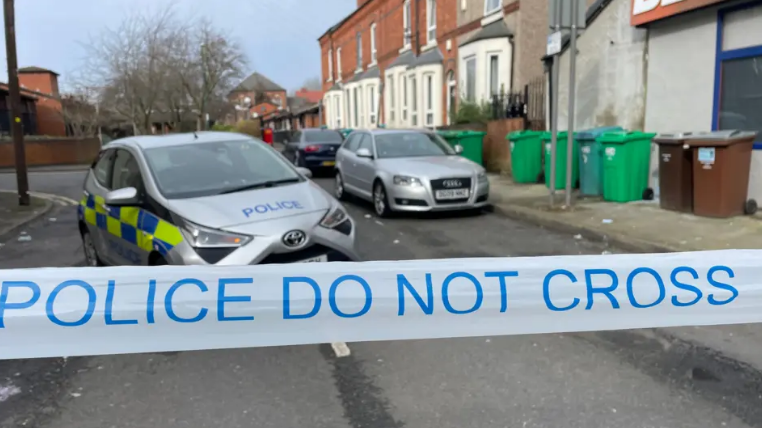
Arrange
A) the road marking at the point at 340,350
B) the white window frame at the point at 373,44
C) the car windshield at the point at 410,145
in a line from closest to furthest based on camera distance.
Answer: the road marking at the point at 340,350
the car windshield at the point at 410,145
the white window frame at the point at 373,44

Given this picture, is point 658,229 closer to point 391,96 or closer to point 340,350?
point 340,350

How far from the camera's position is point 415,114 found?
25797 millimetres

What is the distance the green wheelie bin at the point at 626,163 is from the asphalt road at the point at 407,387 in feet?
19.7

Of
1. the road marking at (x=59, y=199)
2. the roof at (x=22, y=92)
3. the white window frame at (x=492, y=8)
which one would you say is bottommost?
the road marking at (x=59, y=199)

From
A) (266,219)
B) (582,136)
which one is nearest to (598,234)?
(582,136)

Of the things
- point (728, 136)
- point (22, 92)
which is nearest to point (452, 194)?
point (728, 136)

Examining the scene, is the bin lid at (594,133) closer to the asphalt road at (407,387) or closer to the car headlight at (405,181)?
the car headlight at (405,181)

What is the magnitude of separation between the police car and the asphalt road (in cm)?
81

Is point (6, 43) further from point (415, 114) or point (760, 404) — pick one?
point (415, 114)

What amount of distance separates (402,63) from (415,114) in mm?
Result: 2571

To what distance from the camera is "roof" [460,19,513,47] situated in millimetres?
18000

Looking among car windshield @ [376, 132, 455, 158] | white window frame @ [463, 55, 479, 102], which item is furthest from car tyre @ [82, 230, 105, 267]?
white window frame @ [463, 55, 479, 102]

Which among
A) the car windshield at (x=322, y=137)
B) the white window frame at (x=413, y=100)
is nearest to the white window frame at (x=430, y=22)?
the white window frame at (x=413, y=100)

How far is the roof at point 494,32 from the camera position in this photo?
709 inches
